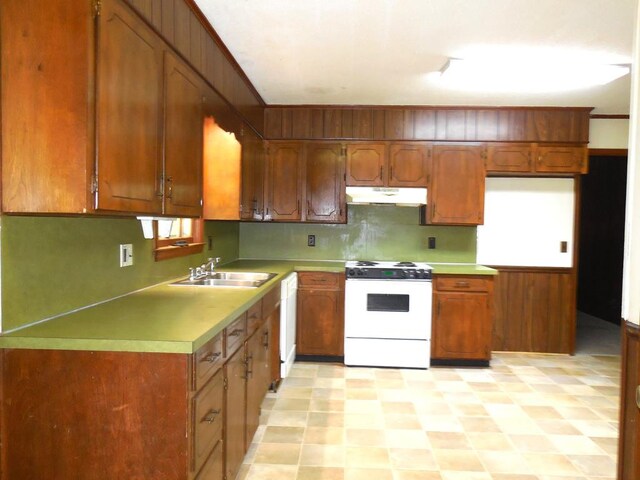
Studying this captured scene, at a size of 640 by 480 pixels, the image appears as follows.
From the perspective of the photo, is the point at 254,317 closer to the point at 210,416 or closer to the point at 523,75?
the point at 210,416

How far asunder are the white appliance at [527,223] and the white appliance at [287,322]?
2.05 metres

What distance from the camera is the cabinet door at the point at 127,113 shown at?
4.59 ft

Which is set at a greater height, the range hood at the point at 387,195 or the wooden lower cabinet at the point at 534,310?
the range hood at the point at 387,195

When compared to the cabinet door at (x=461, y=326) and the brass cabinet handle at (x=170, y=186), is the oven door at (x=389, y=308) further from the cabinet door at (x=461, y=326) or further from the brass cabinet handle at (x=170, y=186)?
the brass cabinet handle at (x=170, y=186)

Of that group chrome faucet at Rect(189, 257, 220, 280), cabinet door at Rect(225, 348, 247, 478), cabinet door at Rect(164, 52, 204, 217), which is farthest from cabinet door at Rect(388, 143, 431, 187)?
cabinet door at Rect(225, 348, 247, 478)

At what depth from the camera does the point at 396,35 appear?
8.34 ft

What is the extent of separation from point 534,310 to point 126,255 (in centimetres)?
387

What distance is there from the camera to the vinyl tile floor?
2.27 metres

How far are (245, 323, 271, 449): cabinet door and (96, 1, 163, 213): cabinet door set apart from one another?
3.15 ft

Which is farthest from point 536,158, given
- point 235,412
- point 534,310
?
point 235,412

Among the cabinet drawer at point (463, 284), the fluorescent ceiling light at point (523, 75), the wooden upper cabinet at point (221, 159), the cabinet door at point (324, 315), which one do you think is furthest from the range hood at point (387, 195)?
the wooden upper cabinet at point (221, 159)

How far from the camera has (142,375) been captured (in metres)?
1.41

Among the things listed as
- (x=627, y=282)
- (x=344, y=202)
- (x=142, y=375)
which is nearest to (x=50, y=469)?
(x=142, y=375)

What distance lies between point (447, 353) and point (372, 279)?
97cm
